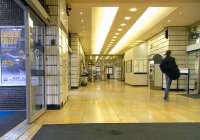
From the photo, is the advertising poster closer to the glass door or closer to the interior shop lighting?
the glass door

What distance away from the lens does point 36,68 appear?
5.20 meters

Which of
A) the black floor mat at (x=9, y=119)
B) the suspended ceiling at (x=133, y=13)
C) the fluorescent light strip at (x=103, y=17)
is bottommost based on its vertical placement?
the black floor mat at (x=9, y=119)

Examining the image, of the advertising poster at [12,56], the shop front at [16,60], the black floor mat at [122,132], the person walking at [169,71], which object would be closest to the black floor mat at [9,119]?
the shop front at [16,60]

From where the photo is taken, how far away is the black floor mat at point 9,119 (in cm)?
399

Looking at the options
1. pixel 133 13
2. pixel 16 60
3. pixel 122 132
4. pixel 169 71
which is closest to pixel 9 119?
pixel 16 60

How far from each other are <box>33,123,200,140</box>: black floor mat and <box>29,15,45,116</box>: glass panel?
0.98 metres

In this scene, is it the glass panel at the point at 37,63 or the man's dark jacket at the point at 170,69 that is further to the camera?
Answer: the man's dark jacket at the point at 170,69

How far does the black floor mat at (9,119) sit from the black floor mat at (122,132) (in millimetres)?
A: 591

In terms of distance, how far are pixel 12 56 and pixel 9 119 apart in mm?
1649

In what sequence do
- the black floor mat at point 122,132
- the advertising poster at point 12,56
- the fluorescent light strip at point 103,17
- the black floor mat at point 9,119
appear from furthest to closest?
the fluorescent light strip at point 103,17, the advertising poster at point 12,56, the black floor mat at point 9,119, the black floor mat at point 122,132

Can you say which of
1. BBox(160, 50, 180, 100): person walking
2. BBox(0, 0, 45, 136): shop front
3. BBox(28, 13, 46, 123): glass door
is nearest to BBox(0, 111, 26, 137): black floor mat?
BBox(0, 0, 45, 136): shop front

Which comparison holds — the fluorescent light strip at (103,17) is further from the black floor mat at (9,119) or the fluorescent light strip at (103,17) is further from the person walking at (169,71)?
the black floor mat at (9,119)

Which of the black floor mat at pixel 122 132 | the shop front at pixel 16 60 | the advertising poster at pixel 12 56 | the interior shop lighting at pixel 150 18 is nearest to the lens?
the black floor mat at pixel 122 132

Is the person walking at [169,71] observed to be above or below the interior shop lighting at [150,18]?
below
